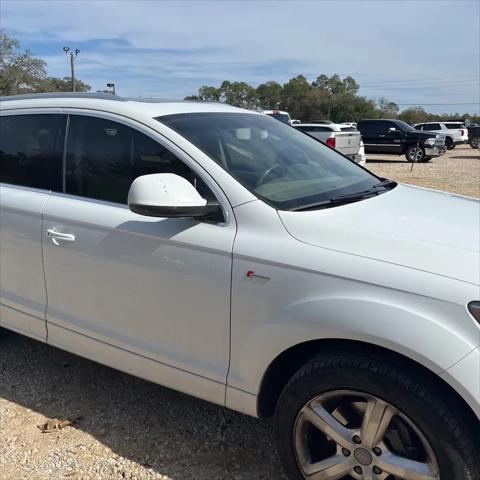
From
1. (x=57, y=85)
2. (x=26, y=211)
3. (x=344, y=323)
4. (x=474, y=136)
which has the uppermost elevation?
(x=57, y=85)

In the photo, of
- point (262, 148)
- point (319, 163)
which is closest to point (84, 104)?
point (262, 148)

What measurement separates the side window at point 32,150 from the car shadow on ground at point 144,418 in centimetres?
129

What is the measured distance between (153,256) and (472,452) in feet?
5.09

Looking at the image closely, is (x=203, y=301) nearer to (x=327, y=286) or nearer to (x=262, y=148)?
(x=327, y=286)

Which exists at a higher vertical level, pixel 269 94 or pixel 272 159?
pixel 269 94

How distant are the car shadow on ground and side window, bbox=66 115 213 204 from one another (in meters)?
1.27

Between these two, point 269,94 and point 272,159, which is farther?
point 269,94

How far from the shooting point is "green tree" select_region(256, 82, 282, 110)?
104m

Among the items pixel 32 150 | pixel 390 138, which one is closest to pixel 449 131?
pixel 390 138

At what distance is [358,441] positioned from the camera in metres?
2.16

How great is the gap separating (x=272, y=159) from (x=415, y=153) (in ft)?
68.3

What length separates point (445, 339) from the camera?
1.86 m

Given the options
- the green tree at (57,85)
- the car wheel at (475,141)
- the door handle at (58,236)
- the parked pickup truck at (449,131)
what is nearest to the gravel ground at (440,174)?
the car wheel at (475,141)

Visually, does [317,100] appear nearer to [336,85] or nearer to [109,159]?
[336,85]
